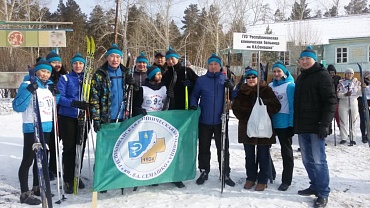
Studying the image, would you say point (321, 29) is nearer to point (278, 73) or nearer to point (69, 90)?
point (278, 73)

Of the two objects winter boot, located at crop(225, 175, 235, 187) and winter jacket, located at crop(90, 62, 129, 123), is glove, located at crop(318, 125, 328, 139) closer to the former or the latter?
winter boot, located at crop(225, 175, 235, 187)

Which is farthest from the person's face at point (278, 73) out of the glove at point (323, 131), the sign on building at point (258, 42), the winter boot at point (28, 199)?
the winter boot at point (28, 199)

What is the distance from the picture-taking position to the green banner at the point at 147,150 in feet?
15.2

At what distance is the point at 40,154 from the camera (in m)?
4.14

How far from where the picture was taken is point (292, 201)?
470 cm

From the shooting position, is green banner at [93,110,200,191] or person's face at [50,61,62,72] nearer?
green banner at [93,110,200,191]

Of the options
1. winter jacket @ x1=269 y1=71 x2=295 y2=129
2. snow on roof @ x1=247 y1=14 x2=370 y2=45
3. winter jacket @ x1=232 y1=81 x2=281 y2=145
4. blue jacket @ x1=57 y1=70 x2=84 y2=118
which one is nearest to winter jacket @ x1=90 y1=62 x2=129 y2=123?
blue jacket @ x1=57 y1=70 x2=84 y2=118

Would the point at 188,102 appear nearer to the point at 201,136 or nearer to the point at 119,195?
the point at 201,136

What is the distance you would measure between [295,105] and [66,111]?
3.37 m

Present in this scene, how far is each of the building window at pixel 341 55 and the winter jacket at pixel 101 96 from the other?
1207 inches

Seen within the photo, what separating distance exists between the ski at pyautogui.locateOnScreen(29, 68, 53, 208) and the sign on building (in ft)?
9.32

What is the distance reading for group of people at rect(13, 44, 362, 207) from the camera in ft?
14.8

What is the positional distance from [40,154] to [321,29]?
114 feet

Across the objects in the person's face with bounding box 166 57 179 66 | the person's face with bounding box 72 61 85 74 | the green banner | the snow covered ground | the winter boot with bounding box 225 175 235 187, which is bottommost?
the snow covered ground
